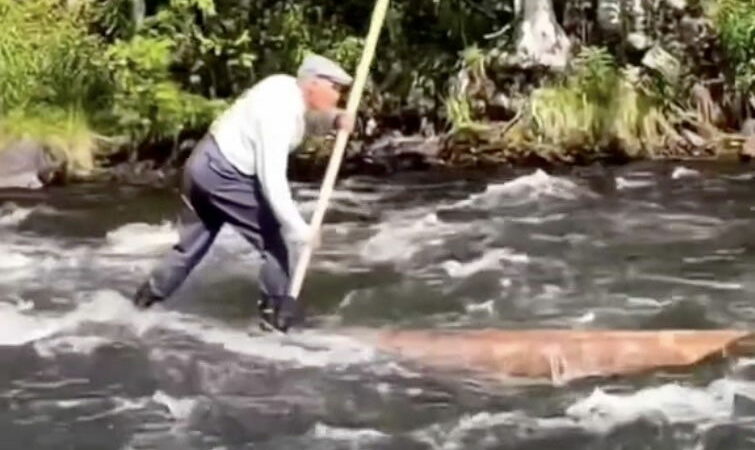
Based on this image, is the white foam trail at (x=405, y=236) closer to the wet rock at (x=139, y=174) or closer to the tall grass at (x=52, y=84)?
the wet rock at (x=139, y=174)

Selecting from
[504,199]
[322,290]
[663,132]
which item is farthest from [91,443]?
[663,132]

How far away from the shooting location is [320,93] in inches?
343

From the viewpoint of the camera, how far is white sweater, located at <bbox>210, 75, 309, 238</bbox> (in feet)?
28.5

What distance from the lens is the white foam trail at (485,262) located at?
11.2 meters

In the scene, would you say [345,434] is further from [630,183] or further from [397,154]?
[397,154]

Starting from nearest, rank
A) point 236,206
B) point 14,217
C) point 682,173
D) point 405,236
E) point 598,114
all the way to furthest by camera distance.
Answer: point 236,206
point 405,236
point 14,217
point 682,173
point 598,114

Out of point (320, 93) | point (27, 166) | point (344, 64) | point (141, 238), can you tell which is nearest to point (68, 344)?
point (320, 93)

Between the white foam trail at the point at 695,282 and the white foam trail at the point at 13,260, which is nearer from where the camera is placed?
the white foam trail at the point at 695,282

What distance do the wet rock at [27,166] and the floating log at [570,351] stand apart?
6.42 metres

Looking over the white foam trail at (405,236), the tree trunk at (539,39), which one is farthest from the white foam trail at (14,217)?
the tree trunk at (539,39)

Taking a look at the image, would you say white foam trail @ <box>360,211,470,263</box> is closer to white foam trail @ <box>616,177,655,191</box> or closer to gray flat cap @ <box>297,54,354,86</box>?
white foam trail @ <box>616,177,655,191</box>

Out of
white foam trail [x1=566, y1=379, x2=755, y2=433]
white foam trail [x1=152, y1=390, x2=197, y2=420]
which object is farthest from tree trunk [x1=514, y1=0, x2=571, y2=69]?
white foam trail [x1=152, y1=390, x2=197, y2=420]

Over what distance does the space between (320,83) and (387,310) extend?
6.13 ft

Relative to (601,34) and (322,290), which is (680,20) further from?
(322,290)
